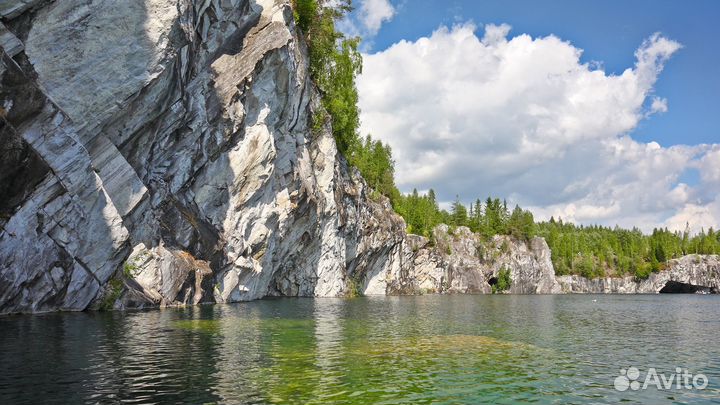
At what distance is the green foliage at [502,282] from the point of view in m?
161

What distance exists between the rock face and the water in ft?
19.3

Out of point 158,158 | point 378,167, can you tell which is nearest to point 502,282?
point 378,167

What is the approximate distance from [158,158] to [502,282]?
5160 inches

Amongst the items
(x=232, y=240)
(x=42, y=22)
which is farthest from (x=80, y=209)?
(x=232, y=240)

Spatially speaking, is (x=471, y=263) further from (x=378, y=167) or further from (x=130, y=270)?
(x=130, y=270)

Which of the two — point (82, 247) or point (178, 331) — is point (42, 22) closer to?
point (82, 247)

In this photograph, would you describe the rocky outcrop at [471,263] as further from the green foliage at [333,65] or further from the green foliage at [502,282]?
the green foliage at [333,65]

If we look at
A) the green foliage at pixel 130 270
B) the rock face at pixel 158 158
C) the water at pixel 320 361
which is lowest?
the water at pixel 320 361

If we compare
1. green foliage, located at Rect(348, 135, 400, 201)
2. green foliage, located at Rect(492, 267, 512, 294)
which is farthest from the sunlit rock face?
green foliage, located at Rect(492, 267, 512, 294)

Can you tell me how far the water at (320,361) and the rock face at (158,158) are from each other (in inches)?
231

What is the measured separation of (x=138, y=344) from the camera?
25328mm

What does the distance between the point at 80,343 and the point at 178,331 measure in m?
6.81

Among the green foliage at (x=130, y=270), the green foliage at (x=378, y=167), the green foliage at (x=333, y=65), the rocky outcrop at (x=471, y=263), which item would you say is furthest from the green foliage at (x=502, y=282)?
the green foliage at (x=130, y=270)

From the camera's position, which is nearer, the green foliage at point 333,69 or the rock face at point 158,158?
the rock face at point 158,158
